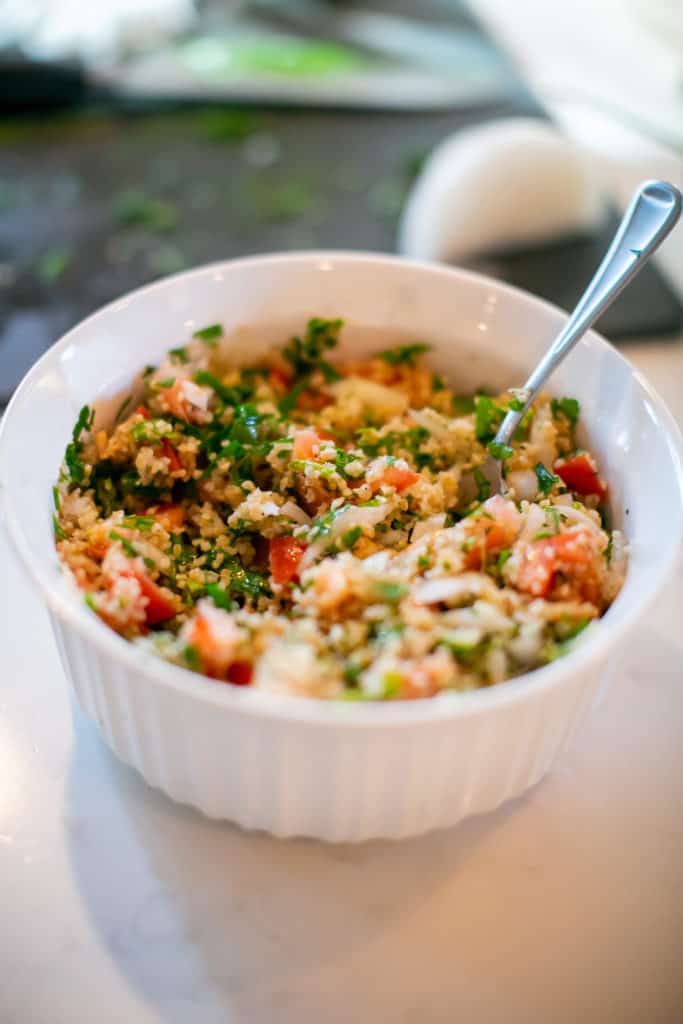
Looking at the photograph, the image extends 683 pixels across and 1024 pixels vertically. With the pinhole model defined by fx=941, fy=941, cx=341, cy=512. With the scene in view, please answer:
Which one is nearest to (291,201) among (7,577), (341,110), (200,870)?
(341,110)

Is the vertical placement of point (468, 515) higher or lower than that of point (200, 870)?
higher

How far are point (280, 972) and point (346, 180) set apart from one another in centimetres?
161

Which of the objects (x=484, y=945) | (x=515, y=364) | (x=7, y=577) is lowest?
(x=7, y=577)

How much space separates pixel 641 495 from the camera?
948 mm

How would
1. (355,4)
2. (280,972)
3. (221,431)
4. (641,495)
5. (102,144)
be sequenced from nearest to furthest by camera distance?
(280,972) → (641,495) → (221,431) → (102,144) → (355,4)

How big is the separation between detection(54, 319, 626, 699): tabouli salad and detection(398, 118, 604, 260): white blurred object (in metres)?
0.58

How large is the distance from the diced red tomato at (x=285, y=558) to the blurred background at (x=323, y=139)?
0.67 metres

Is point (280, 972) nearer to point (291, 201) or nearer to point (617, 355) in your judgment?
point (617, 355)

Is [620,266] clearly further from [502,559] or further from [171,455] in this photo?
[171,455]

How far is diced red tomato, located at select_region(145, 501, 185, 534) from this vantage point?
3.27 ft

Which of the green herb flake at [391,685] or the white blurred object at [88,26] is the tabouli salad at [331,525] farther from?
the white blurred object at [88,26]

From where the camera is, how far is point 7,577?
3.83 feet

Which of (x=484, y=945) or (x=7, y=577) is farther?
(x=7, y=577)

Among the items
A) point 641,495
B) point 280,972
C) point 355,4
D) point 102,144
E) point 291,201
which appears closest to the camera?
point 280,972
